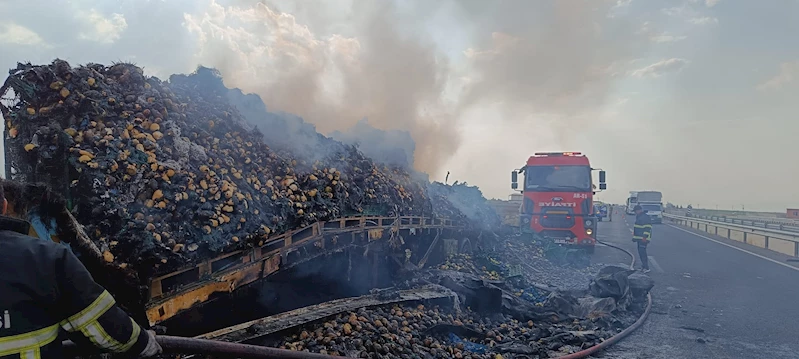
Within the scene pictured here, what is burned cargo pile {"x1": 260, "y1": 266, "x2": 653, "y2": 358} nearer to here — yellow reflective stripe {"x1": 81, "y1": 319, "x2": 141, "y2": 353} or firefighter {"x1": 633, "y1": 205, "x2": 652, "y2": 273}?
yellow reflective stripe {"x1": 81, "y1": 319, "x2": 141, "y2": 353}

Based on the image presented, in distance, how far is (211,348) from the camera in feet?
8.41

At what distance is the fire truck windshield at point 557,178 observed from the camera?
1398 centimetres

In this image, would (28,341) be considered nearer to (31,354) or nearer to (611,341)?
(31,354)

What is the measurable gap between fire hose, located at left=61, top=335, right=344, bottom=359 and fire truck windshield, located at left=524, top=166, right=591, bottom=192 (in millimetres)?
12334

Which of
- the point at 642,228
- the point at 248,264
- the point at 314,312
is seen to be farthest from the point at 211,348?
the point at 642,228

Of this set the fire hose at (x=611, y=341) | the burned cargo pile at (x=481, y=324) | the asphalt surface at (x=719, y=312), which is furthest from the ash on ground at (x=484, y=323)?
the asphalt surface at (x=719, y=312)

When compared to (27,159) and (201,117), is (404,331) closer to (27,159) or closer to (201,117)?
(201,117)

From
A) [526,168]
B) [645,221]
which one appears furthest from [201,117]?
[645,221]

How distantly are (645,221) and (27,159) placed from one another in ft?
44.1

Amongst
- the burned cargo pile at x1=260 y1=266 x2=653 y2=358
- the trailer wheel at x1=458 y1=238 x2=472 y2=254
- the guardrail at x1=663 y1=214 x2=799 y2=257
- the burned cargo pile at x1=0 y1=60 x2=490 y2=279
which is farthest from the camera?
the guardrail at x1=663 y1=214 x2=799 y2=257

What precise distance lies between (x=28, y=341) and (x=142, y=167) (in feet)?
9.21

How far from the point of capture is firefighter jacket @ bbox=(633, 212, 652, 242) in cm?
1251

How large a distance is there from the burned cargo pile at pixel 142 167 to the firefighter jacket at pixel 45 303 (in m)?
2.09

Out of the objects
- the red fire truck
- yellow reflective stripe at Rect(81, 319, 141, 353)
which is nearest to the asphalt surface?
the red fire truck
